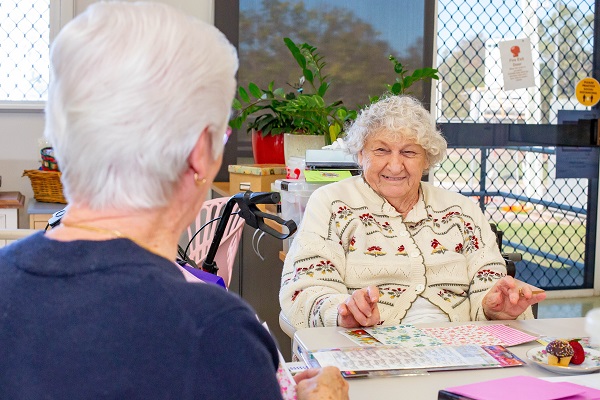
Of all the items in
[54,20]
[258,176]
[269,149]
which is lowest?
[258,176]

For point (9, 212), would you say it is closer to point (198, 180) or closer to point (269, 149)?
point (269, 149)

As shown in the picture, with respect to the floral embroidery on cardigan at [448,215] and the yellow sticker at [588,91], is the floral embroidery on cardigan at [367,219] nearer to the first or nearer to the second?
the floral embroidery on cardigan at [448,215]

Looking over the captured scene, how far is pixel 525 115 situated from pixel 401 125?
2.81m

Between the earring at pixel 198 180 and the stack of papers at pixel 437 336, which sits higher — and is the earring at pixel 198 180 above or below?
above

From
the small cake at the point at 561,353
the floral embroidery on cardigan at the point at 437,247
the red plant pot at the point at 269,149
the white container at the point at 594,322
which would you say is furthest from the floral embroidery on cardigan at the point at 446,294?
the red plant pot at the point at 269,149

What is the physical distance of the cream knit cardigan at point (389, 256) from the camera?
89.7 inches

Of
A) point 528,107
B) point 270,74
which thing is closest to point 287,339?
point 270,74

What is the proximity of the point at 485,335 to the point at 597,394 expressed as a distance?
19.7 inches

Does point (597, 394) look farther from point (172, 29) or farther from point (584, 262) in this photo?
point (584, 262)

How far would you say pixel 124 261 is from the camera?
3.19ft

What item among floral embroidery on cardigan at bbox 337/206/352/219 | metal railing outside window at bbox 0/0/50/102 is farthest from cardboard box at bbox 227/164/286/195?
metal railing outside window at bbox 0/0/50/102

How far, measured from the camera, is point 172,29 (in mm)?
982

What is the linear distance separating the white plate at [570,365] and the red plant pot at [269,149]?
227 cm

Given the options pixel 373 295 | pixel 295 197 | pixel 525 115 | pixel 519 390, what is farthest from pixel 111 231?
pixel 525 115
